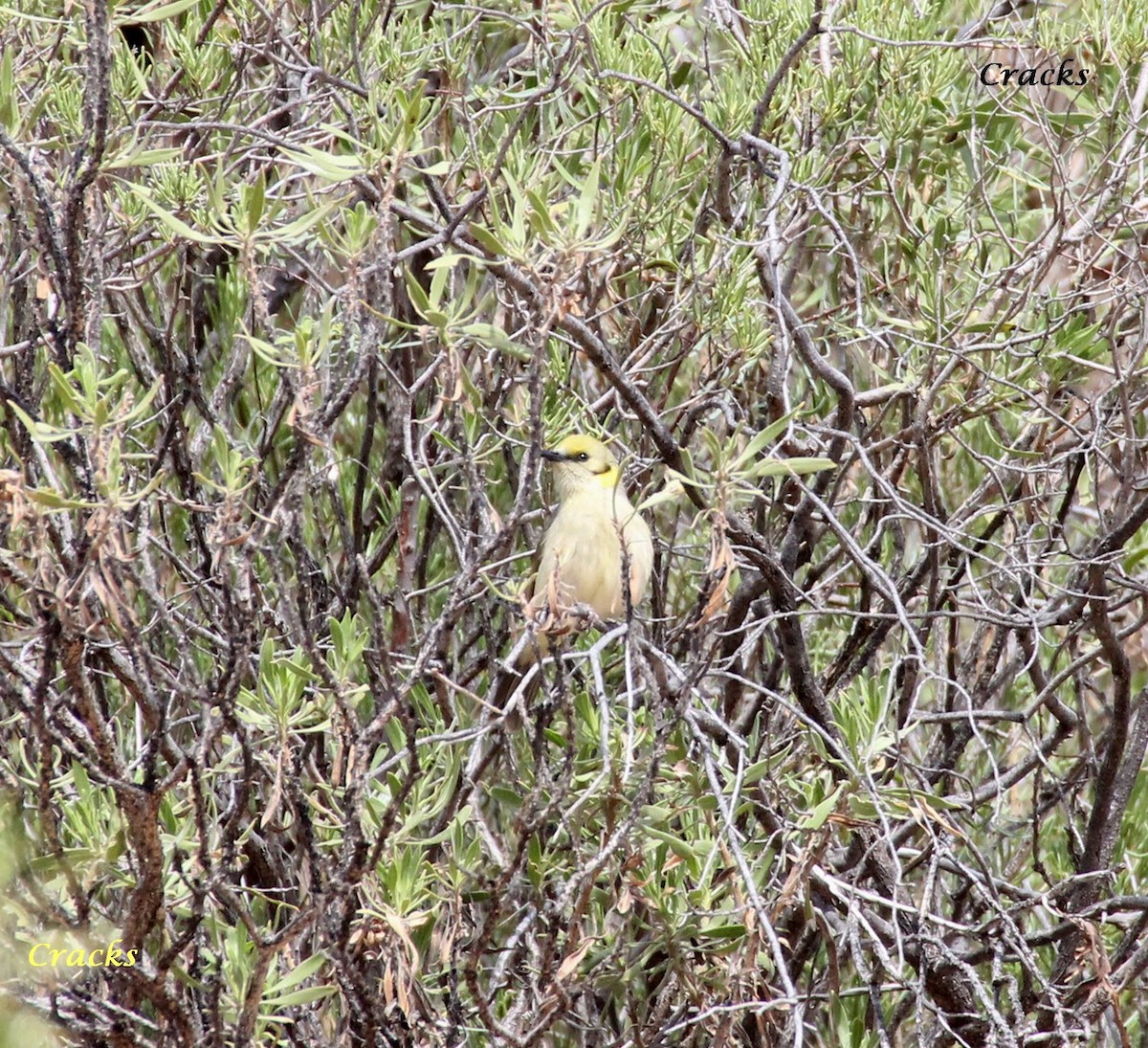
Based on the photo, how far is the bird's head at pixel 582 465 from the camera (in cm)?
398

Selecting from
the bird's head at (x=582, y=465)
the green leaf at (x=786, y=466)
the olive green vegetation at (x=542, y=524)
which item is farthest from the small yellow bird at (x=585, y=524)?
the green leaf at (x=786, y=466)

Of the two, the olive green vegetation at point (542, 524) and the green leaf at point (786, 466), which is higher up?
the green leaf at point (786, 466)

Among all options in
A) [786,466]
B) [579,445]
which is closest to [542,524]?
[579,445]

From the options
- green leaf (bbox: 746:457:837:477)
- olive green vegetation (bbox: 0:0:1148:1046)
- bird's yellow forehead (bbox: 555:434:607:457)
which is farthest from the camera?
bird's yellow forehead (bbox: 555:434:607:457)

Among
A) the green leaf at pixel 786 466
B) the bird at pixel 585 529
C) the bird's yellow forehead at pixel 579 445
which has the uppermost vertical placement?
the green leaf at pixel 786 466

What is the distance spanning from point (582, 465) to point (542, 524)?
21.4 inches

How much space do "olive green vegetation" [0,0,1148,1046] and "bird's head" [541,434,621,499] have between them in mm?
103

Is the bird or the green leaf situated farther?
the bird

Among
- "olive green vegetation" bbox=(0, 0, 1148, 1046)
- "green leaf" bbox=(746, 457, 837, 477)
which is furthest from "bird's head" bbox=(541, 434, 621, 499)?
"green leaf" bbox=(746, 457, 837, 477)

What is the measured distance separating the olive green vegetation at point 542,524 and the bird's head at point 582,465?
10 cm

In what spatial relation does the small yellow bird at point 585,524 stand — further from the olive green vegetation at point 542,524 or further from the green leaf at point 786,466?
the green leaf at point 786,466

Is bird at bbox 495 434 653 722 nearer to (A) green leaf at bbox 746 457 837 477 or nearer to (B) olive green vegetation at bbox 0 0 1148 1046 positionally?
(B) olive green vegetation at bbox 0 0 1148 1046

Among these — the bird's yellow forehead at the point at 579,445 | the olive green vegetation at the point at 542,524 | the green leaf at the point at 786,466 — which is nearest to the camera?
the green leaf at the point at 786,466

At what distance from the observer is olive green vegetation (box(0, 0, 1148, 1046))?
2316 mm
